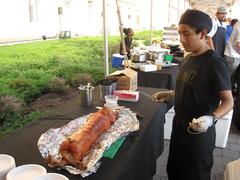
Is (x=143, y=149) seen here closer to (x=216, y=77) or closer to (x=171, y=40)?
(x=216, y=77)

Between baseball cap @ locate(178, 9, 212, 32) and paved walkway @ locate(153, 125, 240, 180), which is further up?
baseball cap @ locate(178, 9, 212, 32)

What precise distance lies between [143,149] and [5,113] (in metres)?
1.55

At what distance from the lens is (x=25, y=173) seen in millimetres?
815

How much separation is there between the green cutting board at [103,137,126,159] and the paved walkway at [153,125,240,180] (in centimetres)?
115

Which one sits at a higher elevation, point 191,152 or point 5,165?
point 5,165

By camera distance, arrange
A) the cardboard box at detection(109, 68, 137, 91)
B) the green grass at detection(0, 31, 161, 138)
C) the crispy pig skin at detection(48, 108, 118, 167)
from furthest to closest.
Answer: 1. the green grass at detection(0, 31, 161, 138)
2. the cardboard box at detection(109, 68, 137, 91)
3. the crispy pig skin at detection(48, 108, 118, 167)

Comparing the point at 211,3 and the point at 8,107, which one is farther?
the point at 211,3

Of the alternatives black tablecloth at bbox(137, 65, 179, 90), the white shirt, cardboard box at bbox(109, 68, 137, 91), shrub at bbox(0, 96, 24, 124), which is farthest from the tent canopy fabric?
shrub at bbox(0, 96, 24, 124)

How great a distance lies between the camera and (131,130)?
1.32m

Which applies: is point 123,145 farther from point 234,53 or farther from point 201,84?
point 234,53

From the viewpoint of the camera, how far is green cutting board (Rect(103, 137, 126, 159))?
1.08 m

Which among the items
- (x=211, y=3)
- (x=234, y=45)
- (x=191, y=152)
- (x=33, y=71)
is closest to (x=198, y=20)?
(x=191, y=152)

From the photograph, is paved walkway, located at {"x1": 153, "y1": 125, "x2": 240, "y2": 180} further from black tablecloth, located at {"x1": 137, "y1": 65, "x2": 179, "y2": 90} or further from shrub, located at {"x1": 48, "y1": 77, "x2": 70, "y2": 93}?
shrub, located at {"x1": 48, "y1": 77, "x2": 70, "y2": 93}

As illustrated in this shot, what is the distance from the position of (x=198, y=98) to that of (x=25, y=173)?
3.09ft
